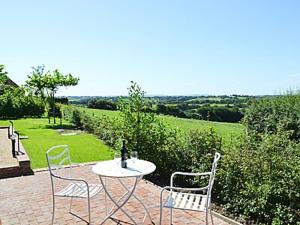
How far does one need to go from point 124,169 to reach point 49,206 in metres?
1.87

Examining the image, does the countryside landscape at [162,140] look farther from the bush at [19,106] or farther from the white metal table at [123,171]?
the bush at [19,106]

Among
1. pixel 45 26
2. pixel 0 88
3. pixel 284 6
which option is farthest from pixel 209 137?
pixel 0 88

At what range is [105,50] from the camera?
17.0 meters

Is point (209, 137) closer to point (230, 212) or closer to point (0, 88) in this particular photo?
point (230, 212)

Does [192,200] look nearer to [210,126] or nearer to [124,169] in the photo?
[124,169]

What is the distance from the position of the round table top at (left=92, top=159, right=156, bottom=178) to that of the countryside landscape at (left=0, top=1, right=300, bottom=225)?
0.03 m

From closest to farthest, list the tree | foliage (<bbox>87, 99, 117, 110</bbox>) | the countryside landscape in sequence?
the countryside landscape
the tree
foliage (<bbox>87, 99, 117, 110</bbox>)

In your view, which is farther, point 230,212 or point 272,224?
point 230,212

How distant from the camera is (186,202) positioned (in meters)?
3.66

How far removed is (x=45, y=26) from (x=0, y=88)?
54.4 feet

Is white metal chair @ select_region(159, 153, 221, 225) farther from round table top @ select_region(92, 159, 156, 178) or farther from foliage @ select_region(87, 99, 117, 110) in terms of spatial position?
foliage @ select_region(87, 99, 117, 110)

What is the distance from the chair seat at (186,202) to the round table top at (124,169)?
1.44 feet

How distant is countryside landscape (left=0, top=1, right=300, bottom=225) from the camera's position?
4.20 m

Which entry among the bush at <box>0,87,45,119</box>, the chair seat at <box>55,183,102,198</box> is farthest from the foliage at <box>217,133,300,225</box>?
the bush at <box>0,87,45,119</box>
